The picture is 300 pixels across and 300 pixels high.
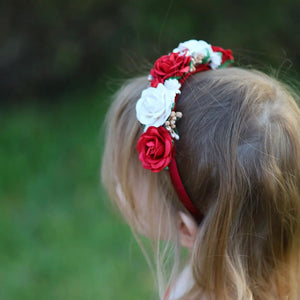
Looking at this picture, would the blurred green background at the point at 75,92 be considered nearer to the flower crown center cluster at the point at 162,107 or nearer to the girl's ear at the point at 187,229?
the girl's ear at the point at 187,229

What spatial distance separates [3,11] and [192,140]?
12.5 ft

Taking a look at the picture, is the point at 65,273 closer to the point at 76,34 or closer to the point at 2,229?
the point at 2,229

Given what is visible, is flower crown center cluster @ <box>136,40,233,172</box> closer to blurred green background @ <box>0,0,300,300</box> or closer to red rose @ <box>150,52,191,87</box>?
red rose @ <box>150,52,191,87</box>

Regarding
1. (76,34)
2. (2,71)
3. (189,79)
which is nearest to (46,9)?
(76,34)

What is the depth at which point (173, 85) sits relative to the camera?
4.56 feet

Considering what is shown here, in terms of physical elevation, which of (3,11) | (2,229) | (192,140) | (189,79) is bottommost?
(2,229)

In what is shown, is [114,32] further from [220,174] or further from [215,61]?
[220,174]

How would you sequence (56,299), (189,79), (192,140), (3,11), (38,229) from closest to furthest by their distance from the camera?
(192,140), (189,79), (56,299), (38,229), (3,11)

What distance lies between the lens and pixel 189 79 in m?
1.44

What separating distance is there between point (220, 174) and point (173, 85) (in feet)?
0.88

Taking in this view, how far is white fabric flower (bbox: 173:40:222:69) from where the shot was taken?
1527mm

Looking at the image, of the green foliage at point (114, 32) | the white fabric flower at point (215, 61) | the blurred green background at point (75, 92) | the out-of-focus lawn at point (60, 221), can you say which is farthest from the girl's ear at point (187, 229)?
the green foliage at point (114, 32)

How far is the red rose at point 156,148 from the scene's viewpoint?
1.32 meters

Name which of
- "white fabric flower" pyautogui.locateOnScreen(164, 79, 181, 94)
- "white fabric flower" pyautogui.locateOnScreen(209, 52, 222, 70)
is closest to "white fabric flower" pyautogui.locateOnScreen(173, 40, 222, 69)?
"white fabric flower" pyautogui.locateOnScreen(209, 52, 222, 70)
